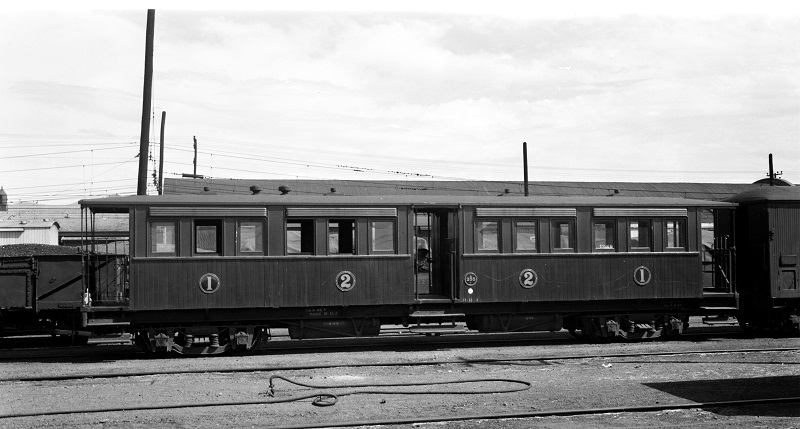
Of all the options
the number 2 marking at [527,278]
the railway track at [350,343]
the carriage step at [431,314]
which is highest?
the number 2 marking at [527,278]

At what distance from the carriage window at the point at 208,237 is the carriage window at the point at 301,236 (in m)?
1.43

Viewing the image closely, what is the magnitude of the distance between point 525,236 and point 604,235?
6.24 ft

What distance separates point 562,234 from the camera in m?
17.5

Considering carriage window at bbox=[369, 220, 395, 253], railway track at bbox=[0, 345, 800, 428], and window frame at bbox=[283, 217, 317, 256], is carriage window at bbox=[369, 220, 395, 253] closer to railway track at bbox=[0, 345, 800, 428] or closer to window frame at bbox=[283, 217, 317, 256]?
window frame at bbox=[283, 217, 317, 256]

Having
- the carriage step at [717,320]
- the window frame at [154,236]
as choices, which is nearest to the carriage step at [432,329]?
the window frame at [154,236]

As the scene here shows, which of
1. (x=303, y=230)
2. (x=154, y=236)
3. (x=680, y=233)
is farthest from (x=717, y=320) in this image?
(x=154, y=236)

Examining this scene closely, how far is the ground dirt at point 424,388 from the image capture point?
33.8 ft

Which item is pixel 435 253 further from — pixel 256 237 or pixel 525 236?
pixel 256 237

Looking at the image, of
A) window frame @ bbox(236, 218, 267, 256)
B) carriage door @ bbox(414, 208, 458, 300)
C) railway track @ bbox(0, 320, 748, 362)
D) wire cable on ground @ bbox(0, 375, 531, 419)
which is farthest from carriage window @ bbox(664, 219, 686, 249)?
window frame @ bbox(236, 218, 267, 256)

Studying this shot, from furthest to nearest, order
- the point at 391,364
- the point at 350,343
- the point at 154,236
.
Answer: the point at 350,343 → the point at 154,236 → the point at 391,364

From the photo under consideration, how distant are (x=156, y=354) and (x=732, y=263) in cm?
1305

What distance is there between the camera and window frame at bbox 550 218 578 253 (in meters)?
17.5

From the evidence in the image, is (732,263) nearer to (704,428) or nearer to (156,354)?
(704,428)

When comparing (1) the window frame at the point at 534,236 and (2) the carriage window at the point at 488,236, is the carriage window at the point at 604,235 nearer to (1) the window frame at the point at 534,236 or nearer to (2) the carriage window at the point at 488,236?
(1) the window frame at the point at 534,236
